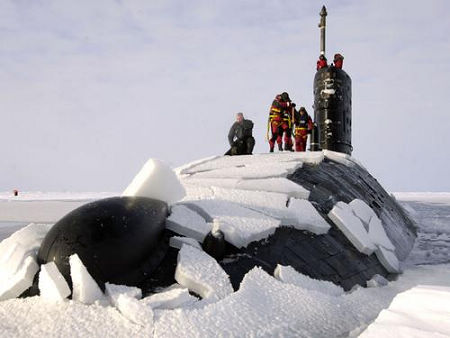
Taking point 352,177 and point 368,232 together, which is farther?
point 352,177

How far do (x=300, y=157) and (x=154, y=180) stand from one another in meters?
3.41

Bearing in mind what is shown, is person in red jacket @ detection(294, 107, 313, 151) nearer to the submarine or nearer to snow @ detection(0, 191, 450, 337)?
the submarine

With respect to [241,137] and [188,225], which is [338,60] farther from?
[188,225]

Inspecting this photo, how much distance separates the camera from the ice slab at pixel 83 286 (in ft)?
8.08

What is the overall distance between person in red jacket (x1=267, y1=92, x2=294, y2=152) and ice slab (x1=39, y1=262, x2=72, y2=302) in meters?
7.43

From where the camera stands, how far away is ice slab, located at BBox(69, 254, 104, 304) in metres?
2.46

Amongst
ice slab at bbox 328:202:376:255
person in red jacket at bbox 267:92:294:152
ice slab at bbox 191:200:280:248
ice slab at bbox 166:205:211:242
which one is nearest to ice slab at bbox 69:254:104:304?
ice slab at bbox 166:205:211:242

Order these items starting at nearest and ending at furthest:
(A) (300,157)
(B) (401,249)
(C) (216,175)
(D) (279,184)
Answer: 1. (D) (279,184)
2. (C) (216,175)
3. (B) (401,249)
4. (A) (300,157)

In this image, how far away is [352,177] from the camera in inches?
270

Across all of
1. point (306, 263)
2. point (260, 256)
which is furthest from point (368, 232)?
point (260, 256)

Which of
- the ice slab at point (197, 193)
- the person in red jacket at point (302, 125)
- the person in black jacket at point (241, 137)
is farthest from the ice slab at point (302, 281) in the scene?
the person in red jacket at point (302, 125)

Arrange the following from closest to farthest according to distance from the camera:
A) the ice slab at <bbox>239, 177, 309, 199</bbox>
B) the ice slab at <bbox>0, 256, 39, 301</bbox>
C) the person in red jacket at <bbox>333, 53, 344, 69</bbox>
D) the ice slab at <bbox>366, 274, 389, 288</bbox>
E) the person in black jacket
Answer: the ice slab at <bbox>0, 256, 39, 301</bbox> < the ice slab at <bbox>366, 274, 389, 288</bbox> < the ice slab at <bbox>239, 177, 309, 199</bbox> < the person in black jacket < the person in red jacket at <bbox>333, 53, 344, 69</bbox>

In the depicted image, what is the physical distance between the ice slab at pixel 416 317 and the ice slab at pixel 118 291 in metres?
1.14

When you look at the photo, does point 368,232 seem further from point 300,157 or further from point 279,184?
point 300,157
